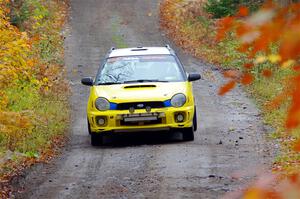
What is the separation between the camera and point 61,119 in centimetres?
1794

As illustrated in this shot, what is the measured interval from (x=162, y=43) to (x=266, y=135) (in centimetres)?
1746

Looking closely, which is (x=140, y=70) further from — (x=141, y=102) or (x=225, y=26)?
(x=225, y=26)

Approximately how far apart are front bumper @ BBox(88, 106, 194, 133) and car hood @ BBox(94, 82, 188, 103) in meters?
0.22

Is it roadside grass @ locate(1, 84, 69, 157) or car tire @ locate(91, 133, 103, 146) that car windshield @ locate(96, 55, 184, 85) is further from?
roadside grass @ locate(1, 84, 69, 157)

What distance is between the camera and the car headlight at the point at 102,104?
14035 mm

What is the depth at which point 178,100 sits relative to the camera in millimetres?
14016

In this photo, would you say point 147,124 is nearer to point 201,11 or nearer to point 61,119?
point 61,119

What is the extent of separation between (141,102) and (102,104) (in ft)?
2.47

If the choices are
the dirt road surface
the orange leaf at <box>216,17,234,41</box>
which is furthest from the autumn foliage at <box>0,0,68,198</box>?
the orange leaf at <box>216,17,234,41</box>

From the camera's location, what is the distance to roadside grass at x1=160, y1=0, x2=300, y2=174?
1800 cm

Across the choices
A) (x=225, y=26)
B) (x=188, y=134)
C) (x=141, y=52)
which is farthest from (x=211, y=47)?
(x=225, y=26)

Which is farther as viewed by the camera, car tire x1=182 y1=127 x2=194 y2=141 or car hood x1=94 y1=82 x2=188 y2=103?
car tire x1=182 y1=127 x2=194 y2=141

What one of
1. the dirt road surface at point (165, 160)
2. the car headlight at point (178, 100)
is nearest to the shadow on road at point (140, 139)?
the dirt road surface at point (165, 160)

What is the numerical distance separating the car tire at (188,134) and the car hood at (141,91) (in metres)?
0.69
